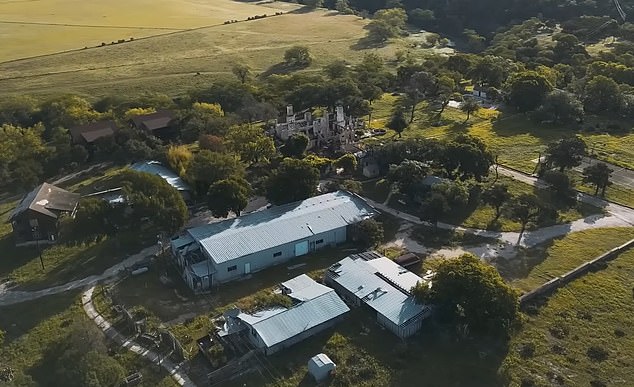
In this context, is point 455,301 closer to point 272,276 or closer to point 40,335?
point 272,276

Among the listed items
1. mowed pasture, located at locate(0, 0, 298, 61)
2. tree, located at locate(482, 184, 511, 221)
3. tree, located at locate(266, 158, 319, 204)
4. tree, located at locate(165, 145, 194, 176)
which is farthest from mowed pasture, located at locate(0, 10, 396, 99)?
tree, located at locate(482, 184, 511, 221)

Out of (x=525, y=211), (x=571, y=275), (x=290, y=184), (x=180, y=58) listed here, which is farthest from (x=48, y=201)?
(x=180, y=58)

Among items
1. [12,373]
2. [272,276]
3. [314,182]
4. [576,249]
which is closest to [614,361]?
[576,249]

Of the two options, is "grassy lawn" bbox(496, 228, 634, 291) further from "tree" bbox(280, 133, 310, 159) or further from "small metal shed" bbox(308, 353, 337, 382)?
"tree" bbox(280, 133, 310, 159)

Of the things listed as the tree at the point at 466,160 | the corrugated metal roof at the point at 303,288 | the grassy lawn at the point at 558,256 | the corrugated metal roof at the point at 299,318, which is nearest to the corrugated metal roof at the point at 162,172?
the corrugated metal roof at the point at 303,288

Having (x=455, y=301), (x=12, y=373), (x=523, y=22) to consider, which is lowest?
(x=12, y=373)
